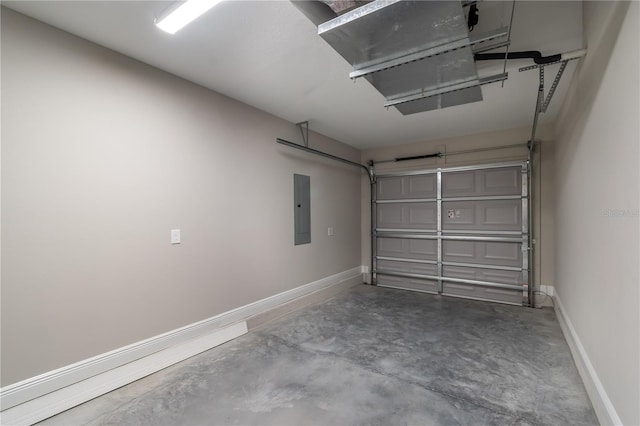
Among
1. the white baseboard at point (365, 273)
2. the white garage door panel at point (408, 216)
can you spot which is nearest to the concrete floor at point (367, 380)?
the white garage door panel at point (408, 216)

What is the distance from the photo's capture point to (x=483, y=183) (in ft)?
14.6

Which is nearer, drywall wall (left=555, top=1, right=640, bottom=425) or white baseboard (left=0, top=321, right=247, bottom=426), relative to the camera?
drywall wall (left=555, top=1, right=640, bottom=425)

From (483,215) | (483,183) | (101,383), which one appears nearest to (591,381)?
(483,215)

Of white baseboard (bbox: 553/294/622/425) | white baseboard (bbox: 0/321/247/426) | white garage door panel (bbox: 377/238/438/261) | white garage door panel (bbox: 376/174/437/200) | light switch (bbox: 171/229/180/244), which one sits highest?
white garage door panel (bbox: 376/174/437/200)

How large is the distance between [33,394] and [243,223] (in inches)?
80.1

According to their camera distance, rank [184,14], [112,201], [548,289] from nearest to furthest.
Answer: [184,14], [112,201], [548,289]

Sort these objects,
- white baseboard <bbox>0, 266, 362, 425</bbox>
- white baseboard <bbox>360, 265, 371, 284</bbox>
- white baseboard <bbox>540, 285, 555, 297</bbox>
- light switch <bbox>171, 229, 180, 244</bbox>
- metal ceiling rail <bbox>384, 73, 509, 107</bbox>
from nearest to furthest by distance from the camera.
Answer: white baseboard <bbox>0, 266, 362, 425</bbox> → metal ceiling rail <bbox>384, 73, 509, 107</bbox> → light switch <bbox>171, 229, 180, 244</bbox> → white baseboard <bbox>540, 285, 555, 297</bbox> → white baseboard <bbox>360, 265, 371, 284</bbox>

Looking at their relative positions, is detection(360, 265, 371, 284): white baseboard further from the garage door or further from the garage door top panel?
the garage door top panel

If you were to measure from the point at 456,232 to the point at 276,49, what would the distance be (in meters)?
3.92

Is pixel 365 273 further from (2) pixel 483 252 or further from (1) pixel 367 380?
(1) pixel 367 380

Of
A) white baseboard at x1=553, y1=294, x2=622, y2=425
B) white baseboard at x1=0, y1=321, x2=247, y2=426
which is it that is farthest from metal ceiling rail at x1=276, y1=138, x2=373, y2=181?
white baseboard at x1=553, y1=294, x2=622, y2=425

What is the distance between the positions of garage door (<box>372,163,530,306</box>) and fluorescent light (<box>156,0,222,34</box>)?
4.10m

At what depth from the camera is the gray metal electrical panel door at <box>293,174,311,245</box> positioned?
4023 millimetres

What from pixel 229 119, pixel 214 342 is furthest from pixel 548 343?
pixel 229 119
